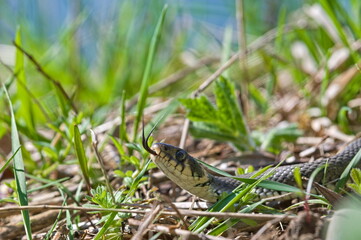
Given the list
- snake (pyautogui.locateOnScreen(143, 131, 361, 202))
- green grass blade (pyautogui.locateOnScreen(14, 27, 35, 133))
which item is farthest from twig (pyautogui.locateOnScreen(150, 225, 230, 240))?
green grass blade (pyautogui.locateOnScreen(14, 27, 35, 133))

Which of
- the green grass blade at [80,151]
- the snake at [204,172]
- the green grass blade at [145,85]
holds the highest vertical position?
the green grass blade at [145,85]

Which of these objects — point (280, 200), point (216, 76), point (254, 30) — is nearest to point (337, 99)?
point (216, 76)

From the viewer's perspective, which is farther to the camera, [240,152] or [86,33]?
[86,33]

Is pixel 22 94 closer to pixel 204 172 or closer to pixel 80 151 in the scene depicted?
pixel 80 151

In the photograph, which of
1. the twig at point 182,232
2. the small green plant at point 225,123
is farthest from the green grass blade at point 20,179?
the small green plant at point 225,123

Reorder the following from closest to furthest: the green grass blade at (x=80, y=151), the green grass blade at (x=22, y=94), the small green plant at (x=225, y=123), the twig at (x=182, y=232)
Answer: the twig at (x=182, y=232), the green grass blade at (x=80, y=151), the small green plant at (x=225, y=123), the green grass blade at (x=22, y=94)

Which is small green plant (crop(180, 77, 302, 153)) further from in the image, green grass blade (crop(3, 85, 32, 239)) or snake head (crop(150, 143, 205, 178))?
green grass blade (crop(3, 85, 32, 239))

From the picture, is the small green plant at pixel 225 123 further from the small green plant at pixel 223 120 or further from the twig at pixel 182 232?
the twig at pixel 182 232

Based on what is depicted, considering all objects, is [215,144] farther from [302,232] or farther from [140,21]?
[140,21]
